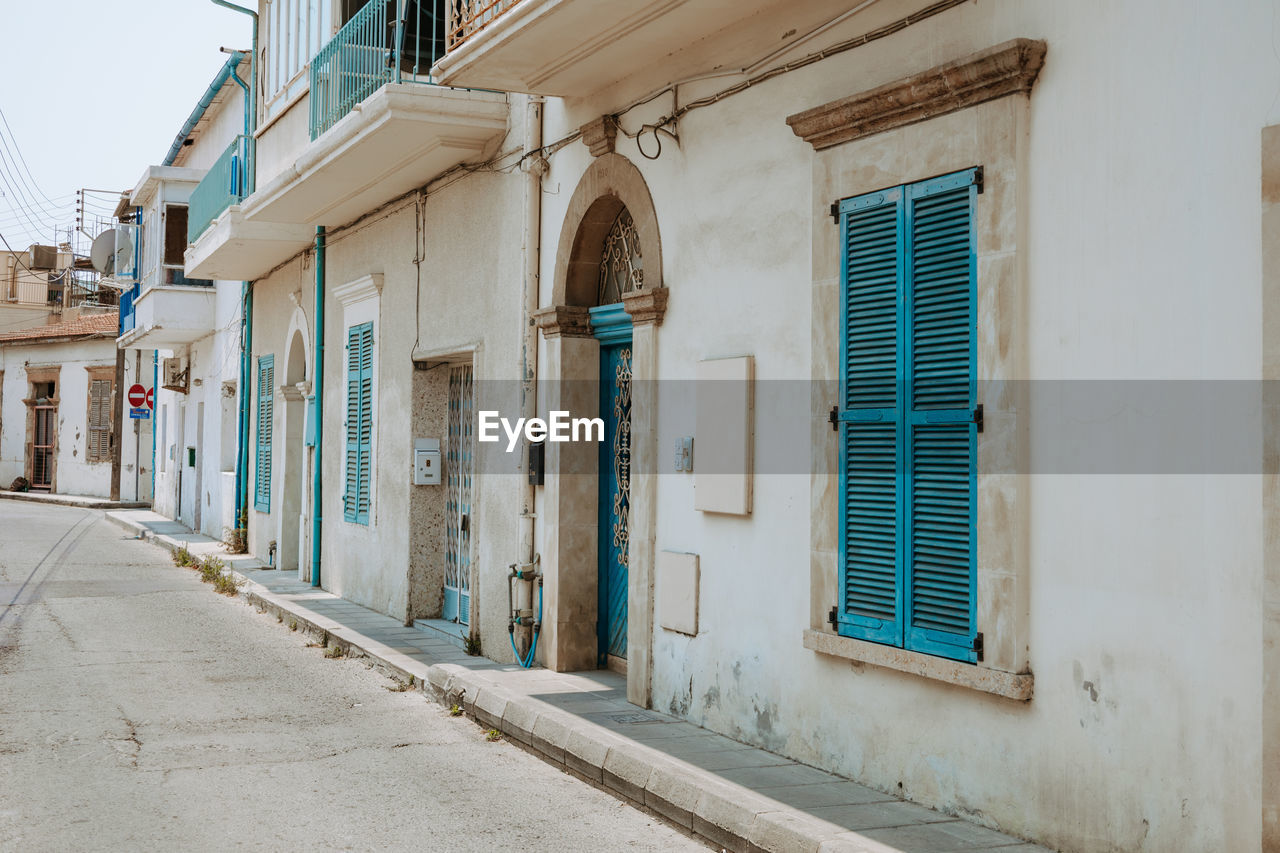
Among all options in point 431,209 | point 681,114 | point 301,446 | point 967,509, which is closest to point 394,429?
point 431,209

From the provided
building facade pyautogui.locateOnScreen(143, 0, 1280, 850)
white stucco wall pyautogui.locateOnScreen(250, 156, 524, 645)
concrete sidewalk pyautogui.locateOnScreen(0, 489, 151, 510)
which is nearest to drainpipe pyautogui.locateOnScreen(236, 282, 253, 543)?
white stucco wall pyautogui.locateOnScreen(250, 156, 524, 645)

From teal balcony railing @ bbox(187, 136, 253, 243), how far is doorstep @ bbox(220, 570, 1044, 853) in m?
8.93

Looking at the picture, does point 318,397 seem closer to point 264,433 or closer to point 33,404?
point 264,433

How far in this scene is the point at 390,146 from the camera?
10.7m

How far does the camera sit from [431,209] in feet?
38.5

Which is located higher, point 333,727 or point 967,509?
point 967,509

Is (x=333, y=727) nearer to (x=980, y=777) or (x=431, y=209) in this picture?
(x=980, y=777)

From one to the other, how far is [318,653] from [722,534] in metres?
4.94

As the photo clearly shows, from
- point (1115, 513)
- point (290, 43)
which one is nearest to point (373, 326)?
point (290, 43)

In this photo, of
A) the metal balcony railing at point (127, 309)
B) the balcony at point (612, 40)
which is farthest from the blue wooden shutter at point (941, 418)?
the metal balcony railing at point (127, 309)

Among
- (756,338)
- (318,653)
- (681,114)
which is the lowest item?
(318,653)

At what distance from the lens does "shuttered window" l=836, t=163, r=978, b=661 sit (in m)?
5.65

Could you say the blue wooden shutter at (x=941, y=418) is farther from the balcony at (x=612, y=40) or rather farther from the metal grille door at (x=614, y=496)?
the metal grille door at (x=614, y=496)

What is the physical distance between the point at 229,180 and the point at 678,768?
13.5 meters
